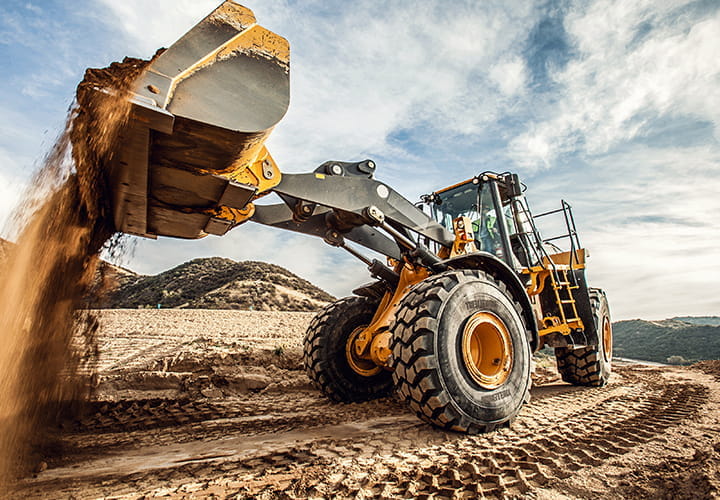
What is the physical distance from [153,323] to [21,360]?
1185 centimetres

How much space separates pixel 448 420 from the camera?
10.3ft

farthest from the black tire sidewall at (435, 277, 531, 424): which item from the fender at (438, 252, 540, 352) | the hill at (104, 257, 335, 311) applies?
the hill at (104, 257, 335, 311)

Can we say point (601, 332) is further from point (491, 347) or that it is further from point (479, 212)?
point (491, 347)

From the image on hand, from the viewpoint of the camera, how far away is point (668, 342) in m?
21.7

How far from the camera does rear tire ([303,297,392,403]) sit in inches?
188

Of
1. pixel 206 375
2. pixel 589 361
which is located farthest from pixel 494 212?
pixel 206 375

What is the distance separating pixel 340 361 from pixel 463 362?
188 cm

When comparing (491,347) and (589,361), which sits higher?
(491,347)

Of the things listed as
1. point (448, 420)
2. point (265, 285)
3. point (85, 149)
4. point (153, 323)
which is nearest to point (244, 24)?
point (85, 149)

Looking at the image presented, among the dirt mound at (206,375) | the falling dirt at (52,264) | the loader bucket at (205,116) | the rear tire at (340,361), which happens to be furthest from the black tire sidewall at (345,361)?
the falling dirt at (52,264)

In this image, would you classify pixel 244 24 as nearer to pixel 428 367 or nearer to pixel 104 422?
pixel 428 367

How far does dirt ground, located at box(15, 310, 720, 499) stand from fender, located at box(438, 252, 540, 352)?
883 millimetres

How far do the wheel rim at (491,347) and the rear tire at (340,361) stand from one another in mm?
1589

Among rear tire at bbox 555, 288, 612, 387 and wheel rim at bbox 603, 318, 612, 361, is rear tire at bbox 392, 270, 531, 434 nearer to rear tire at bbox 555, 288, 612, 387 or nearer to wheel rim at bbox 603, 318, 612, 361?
rear tire at bbox 555, 288, 612, 387
